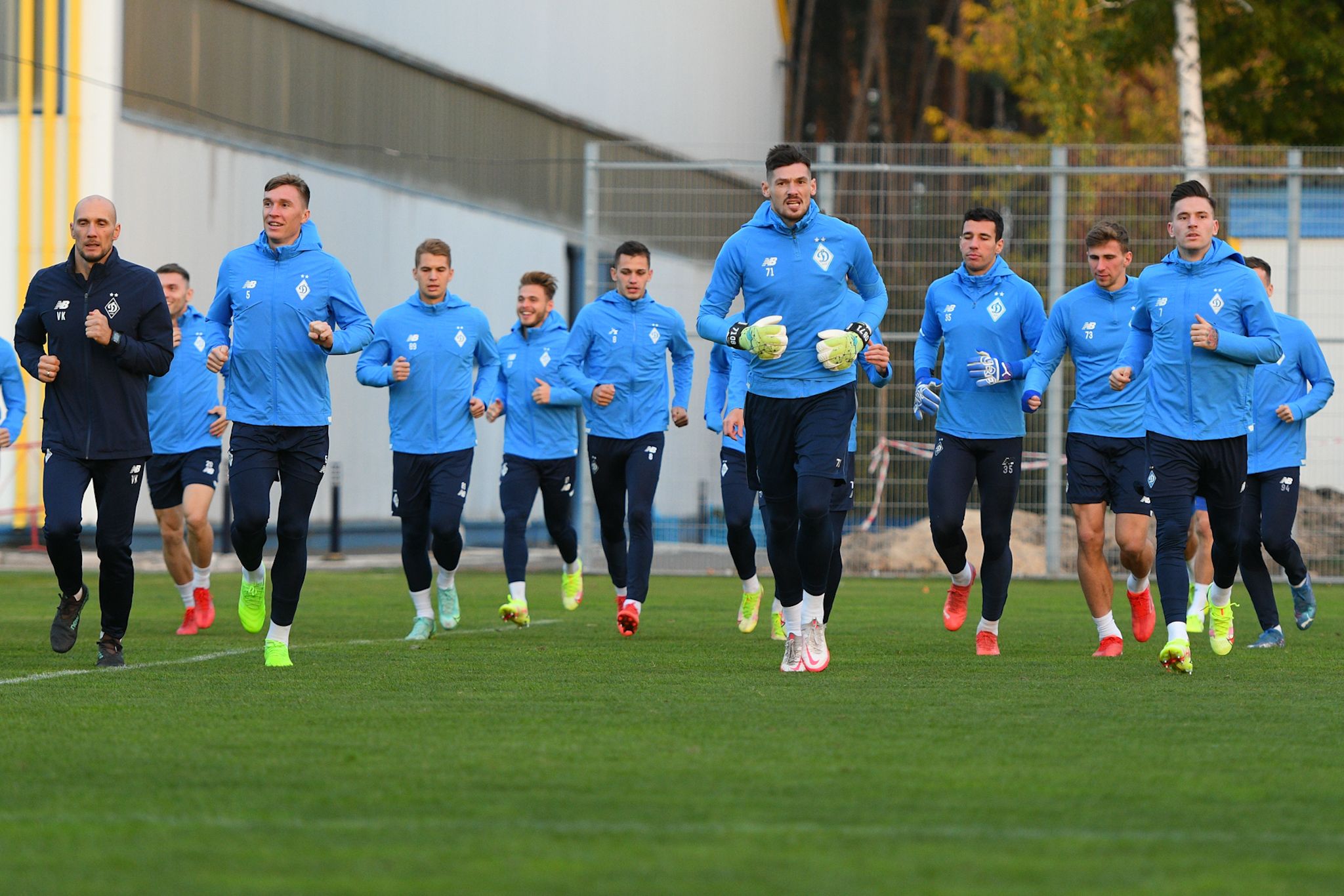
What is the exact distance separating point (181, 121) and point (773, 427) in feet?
46.6

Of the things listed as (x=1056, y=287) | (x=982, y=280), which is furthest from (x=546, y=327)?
(x=1056, y=287)

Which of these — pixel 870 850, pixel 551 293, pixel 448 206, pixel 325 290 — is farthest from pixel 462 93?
pixel 870 850

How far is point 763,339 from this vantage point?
8461 millimetres

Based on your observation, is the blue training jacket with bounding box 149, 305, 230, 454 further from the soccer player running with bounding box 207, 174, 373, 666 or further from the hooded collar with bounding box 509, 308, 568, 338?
the soccer player running with bounding box 207, 174, 373, 666

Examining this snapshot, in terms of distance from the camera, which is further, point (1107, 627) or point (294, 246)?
point (1107, 627)

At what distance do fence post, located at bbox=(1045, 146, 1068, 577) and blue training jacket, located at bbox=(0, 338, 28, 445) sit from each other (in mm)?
10408

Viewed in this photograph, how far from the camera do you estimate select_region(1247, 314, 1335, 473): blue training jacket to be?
11.3 metres

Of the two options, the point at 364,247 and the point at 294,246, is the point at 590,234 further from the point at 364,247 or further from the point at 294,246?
the point at 294,246

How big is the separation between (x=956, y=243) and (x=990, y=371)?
8483 millimetres

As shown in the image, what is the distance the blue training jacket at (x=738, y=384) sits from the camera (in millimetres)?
9281

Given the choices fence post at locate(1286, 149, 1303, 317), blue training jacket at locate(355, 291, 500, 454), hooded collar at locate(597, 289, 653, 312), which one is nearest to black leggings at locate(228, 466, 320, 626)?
A: blue training jacket at locate(355, 291, 500, 454)

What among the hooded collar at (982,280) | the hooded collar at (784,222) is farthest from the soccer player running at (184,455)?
the hooded collar at (982,280)

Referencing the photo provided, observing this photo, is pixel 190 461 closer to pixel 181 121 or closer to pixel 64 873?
pixel 64 873

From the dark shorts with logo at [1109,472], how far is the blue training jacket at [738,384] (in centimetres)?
116
